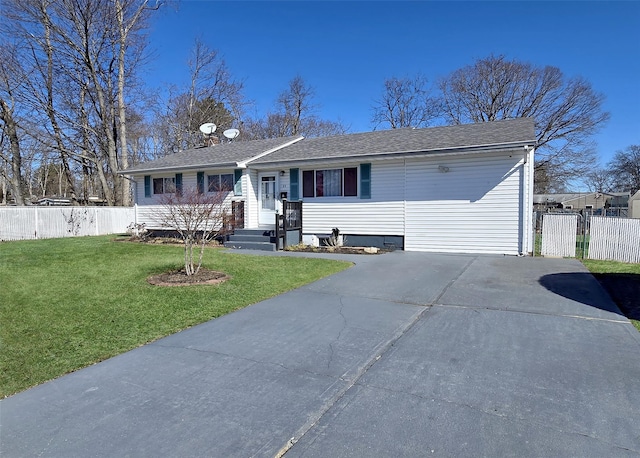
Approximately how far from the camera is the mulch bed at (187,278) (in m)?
6.76

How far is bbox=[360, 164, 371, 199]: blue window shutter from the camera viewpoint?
12461 millimetres

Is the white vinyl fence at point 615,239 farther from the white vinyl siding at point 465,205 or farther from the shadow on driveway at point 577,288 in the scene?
the shadow on driveway at point 577,288

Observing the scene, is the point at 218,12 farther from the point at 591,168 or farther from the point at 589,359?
the point at 591,168

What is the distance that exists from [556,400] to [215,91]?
102 feet

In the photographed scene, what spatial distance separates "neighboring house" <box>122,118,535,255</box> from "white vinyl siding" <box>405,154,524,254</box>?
28 mm

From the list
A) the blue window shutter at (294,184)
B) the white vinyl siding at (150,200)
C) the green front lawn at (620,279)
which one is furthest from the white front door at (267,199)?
the green front lawn at (620,279)

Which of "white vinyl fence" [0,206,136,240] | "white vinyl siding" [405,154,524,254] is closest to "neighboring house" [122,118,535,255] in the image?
"white vinyl siding" [405,154,524,254]

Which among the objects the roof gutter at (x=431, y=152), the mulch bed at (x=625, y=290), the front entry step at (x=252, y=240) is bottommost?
the mulch bed at (x=625, y=290)

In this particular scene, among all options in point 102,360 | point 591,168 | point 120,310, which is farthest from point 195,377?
point 591,168

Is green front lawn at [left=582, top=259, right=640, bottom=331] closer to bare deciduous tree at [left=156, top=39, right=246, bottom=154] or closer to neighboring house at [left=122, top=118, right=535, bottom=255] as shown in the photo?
neighboring house at [left=122, top=118, right=535, bottom=255]

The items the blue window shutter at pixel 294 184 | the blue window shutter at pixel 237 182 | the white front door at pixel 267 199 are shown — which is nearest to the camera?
the blue window shutter at pixel 294 184

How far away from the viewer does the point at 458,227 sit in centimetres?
1141

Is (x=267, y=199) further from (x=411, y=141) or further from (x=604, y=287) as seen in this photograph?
(x=604, y=287)

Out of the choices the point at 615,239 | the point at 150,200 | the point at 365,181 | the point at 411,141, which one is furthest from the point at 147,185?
the point at 615,239
